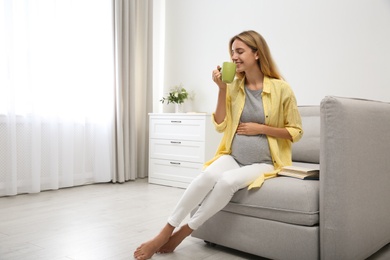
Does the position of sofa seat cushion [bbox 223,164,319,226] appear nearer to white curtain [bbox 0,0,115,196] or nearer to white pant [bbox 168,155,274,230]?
white pant [bbox 168,155,274,230]

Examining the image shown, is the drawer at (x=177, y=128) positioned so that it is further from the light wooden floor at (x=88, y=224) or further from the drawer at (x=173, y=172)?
the light wooden floor at (x=88, y=224)

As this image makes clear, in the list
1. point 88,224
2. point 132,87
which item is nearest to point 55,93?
point 132,87

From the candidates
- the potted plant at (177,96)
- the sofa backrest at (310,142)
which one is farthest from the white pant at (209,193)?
the potted plant at (177,96)

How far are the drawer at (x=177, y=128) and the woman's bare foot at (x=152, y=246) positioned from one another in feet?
5.77

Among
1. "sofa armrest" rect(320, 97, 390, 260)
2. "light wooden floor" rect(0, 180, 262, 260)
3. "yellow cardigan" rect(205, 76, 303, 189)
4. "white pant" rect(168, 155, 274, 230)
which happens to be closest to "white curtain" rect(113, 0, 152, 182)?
"light wooden floor" rect(0, 180, 262, 260)

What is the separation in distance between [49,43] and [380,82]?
2.82 meters

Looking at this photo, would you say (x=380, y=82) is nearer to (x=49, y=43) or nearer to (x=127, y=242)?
(x=127, y=242)

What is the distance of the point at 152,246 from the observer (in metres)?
1.66

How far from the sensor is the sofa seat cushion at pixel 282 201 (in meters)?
1.54

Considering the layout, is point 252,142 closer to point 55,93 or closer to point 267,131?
point 267,131

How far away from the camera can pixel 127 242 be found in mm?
1905

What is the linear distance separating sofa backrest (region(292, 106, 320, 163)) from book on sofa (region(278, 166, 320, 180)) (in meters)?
0.76

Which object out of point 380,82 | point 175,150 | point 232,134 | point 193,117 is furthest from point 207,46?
point 232,134

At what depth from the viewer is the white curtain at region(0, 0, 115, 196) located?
9.87 ft
